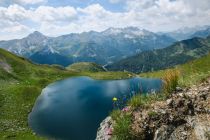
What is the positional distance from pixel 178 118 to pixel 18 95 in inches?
3909

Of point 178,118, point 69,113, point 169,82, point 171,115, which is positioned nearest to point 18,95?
point 69,113

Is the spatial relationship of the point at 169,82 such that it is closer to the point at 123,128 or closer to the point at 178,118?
the point at 178,118

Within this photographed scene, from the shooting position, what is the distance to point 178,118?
11.8 m

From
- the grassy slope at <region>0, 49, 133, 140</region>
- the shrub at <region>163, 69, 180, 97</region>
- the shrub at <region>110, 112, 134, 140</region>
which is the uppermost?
the shrub at <region>163, 69, 180, 97</region>

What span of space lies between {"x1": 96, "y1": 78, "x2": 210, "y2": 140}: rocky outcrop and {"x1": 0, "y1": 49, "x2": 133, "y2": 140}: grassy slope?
1275 centimetres

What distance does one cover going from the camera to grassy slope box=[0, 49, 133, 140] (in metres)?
69.2

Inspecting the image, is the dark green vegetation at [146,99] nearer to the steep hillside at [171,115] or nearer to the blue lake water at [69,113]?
the steep hillside at [171,115]

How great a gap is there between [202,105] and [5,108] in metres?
86.0

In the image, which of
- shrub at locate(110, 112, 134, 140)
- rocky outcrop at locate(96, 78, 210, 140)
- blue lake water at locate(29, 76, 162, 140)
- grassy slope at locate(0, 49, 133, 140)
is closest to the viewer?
rocky outcrop at locate(96, 78, 210, 140)

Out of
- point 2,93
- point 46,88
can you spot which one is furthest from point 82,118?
point 46,88

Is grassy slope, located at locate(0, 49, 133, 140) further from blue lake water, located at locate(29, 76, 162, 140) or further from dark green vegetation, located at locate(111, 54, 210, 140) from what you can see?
dark green vegetation, located at locate(111, 54, 210, 140)

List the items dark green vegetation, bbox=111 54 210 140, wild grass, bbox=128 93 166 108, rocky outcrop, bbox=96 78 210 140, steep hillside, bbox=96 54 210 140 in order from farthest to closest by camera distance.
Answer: wild grass, bbox=128 93 166 108 < dark green vegetation, bbox=111 54 210 140 < steep hillside, bbox=96 54 210 140 < rocky outcrop, bbox=96 78 210 140

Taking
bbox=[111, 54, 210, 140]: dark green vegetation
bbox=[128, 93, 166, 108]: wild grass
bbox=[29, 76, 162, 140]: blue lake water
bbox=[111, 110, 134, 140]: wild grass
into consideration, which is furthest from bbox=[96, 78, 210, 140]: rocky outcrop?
bbox=[29, 76, 162, 140]: blue lake water

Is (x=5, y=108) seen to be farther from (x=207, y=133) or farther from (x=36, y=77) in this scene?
(x=207, y=133)
